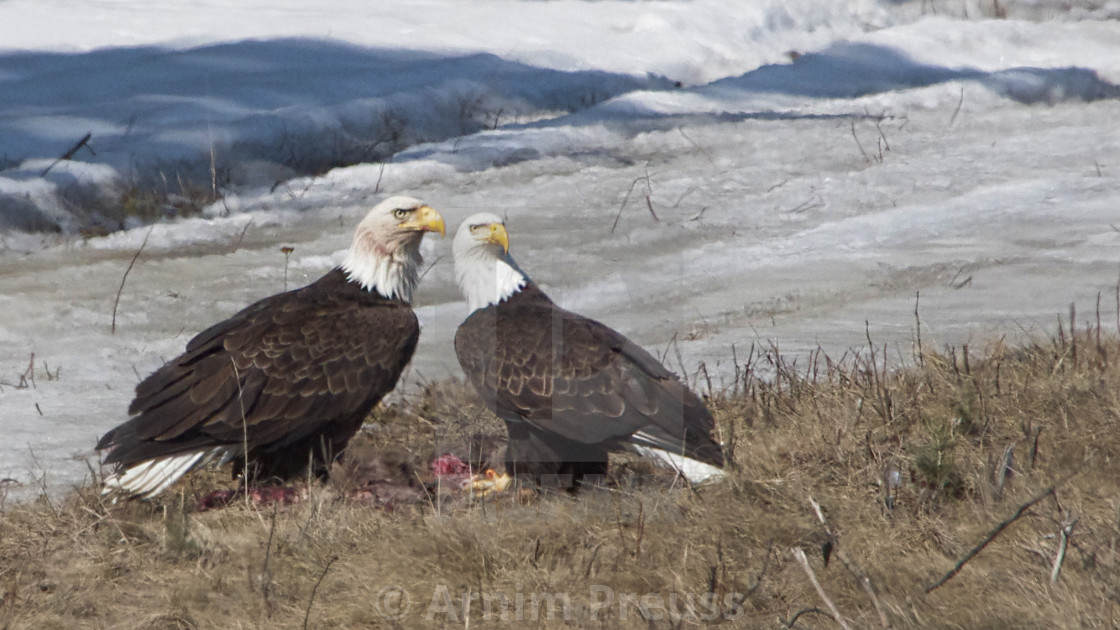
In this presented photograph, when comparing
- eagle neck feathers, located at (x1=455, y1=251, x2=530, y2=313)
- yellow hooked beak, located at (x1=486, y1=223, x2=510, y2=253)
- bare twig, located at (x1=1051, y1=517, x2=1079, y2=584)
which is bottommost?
bare twig, located at (x1=1051, y1=517, x2=1079, y2=584)

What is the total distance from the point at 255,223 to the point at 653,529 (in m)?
5.29

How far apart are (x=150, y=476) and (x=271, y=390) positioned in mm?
559

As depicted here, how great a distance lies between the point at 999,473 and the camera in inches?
153

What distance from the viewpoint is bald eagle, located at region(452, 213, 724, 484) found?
14.7 ft

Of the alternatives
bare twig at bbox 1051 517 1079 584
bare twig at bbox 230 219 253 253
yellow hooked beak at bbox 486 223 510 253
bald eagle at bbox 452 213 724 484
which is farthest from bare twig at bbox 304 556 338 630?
bare twig at bbox 230 219 253 253

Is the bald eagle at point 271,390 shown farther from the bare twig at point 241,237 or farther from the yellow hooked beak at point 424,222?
the bare twig at point 241,237

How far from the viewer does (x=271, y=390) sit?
4.77 meters

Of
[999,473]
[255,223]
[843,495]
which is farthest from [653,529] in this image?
[255,223]

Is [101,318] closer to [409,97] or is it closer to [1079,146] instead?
[409,97]

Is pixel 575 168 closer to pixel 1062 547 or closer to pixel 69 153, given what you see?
pixel 69 153

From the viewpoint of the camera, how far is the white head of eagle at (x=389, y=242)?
209 inches

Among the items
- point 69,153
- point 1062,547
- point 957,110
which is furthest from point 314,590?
point 957,110

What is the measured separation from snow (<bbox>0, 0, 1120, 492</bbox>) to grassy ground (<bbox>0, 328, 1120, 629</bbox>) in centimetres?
106

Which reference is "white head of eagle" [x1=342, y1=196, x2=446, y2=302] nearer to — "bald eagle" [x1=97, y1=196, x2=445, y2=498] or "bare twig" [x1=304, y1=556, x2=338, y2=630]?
"bald eagle" [x1=97, y1=196, x2=445, y2=498]
